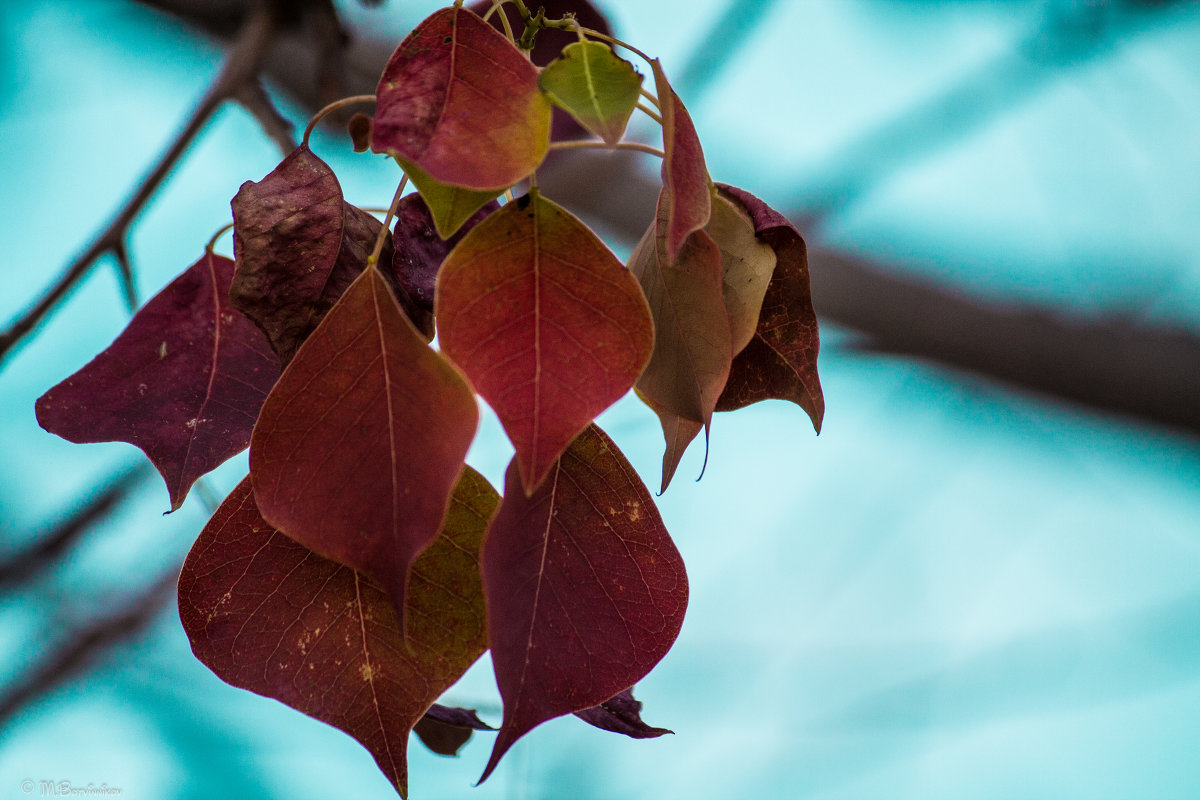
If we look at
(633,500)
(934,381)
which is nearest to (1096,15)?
(934,381)

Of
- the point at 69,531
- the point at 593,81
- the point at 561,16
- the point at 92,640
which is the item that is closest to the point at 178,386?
the point at 593,81

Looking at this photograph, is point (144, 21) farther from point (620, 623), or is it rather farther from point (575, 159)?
point (620, 623)

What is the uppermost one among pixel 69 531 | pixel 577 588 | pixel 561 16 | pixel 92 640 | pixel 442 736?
pixel 561 16

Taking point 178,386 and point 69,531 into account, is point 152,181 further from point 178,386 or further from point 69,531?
point 69,531

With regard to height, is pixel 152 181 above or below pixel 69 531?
above

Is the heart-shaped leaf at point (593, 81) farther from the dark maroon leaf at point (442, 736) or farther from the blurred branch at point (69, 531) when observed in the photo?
the blurred branch at point (69, 531)

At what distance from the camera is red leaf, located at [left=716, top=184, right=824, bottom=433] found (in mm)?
302

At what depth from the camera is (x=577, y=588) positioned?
0.88ft

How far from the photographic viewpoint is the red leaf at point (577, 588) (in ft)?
0.80

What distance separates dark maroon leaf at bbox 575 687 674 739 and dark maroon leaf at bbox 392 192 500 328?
0.14m

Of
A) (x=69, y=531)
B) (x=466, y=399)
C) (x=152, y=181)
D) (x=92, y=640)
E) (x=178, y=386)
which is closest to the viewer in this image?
(x=466, y=399)

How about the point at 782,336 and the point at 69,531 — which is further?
the point at 69,531

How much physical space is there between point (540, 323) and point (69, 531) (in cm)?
89

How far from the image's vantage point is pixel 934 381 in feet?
4.04
